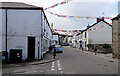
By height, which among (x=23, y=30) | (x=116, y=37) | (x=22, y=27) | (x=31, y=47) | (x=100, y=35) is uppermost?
(x=22, y=27)

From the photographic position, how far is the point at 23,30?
15461 millimetres

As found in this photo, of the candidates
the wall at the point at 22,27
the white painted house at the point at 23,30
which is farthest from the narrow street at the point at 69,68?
the wall at the point at 22,27

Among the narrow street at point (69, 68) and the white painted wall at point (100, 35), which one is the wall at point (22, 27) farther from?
the white painted wall at point (100, 35)

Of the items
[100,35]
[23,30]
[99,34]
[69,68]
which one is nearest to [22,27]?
[23,30]

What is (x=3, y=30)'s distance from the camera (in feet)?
50.2

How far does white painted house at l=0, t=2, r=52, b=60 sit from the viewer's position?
600 inches

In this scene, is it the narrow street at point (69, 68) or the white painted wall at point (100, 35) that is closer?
the narrow street at point (69, 68)

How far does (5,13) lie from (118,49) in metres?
14.4

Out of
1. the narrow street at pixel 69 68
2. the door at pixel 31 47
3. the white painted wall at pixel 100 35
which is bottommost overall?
the narrow street at pixel 69 68

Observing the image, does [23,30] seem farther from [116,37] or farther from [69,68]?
[116,37]

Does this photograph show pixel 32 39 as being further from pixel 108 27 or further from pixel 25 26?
pixel 108 27

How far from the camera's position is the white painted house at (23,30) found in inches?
600

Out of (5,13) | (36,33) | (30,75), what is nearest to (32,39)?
(36,33)

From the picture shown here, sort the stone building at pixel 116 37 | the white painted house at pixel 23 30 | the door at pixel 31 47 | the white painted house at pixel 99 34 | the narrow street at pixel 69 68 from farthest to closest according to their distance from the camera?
1. the white painted house at pixel 99 34
2. the stone building at pixel 116 37
3. the door at pixel 31 47
4. the white painted house at pixel 23 30
5. the narrow street at pixel 69 68
